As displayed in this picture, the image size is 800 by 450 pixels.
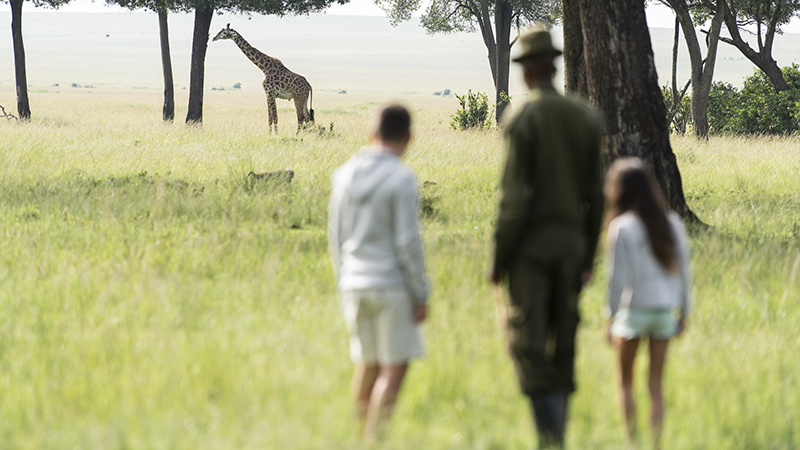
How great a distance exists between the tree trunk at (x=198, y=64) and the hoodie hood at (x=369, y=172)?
21101 mm

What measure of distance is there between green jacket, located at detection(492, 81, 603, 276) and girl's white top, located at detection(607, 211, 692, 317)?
21 cm

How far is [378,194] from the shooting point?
359 cm

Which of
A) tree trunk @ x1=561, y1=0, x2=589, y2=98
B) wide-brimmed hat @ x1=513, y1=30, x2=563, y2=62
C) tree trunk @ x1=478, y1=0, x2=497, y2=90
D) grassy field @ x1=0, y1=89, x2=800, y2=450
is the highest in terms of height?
tree trunk @ x1=478, y1=0, x2=497, y2=90

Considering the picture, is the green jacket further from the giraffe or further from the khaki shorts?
the giraffe

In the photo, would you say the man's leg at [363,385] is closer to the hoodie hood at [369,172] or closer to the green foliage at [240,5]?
the hoodie hood at [369,172]

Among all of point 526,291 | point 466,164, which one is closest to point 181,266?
point 526,291

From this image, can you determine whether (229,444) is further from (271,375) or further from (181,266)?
(181,266)

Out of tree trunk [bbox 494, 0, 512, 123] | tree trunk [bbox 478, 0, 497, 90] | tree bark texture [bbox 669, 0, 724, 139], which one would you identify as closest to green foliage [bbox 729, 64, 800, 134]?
tree bark texture [bbox 669, 0, 724, 139]

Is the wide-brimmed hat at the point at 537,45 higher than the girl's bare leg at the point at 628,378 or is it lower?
higher

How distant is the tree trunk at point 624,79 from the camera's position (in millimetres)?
8961

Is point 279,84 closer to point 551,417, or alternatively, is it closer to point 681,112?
point 681,112

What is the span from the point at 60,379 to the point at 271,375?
1.10 metres

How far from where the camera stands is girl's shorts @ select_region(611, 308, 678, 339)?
3721 mm

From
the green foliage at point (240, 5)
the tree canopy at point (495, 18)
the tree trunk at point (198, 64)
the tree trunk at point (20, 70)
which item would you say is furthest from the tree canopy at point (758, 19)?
the tree trunk at point (20, 70)
